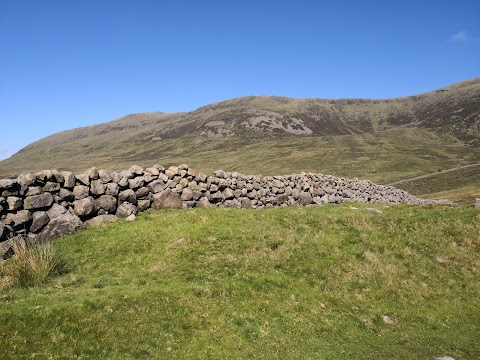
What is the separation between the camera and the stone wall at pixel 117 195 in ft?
54.7

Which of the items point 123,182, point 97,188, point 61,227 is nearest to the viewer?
point 61,227

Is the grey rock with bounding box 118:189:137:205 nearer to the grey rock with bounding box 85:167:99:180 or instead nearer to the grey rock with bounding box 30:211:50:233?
the grey rock with bounding box 85:167:99:180

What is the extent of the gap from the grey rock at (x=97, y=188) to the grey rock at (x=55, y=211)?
1.86m

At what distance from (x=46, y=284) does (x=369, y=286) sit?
1169 cm

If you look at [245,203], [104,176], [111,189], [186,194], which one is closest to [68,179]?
[104,176]

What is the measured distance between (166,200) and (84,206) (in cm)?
492

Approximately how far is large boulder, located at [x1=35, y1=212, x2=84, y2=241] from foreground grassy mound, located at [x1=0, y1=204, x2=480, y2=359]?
2.38 ft

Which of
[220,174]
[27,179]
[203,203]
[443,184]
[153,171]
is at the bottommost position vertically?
[443,184]

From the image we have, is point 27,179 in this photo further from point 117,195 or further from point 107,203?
point 117,195

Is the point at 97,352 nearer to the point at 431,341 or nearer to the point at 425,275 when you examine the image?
the point at 431,341

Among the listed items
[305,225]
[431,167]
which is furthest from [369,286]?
[431,167]

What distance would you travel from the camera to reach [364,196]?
39.9 metres

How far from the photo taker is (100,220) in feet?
61.9

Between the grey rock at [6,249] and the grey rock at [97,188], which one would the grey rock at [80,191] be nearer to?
the grey rock at [97,188]
